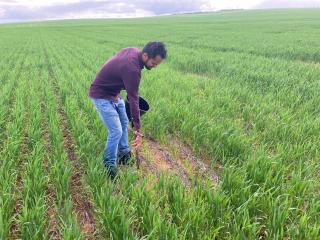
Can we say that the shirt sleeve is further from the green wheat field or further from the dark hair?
the green wheat field

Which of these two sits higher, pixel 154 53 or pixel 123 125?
pixel 154 53

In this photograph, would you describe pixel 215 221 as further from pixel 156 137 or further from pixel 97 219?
pixel 156 137

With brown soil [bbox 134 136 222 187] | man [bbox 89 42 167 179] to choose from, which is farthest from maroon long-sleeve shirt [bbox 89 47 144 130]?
brown soil [bbox 134 136 222 187]

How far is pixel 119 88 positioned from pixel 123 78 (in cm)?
42

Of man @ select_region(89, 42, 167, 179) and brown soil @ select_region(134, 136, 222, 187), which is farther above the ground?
man @ select_region(89, 42, 167, 179)

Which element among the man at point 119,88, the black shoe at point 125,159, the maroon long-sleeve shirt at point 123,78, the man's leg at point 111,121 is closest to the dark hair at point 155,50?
the man at point 119,88

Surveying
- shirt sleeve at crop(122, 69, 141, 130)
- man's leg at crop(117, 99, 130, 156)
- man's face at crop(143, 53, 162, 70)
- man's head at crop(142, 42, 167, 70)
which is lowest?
man's leg at crop(117, 99, 130, 156)

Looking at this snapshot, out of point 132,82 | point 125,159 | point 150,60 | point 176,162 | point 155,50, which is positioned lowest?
point 176,162

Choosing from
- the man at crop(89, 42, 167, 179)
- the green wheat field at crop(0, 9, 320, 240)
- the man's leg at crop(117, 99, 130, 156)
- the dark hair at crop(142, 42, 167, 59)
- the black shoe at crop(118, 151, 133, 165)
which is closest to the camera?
A: the green wheat field at crop(0, 9, 320, 240)

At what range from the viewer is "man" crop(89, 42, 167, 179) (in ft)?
12.3

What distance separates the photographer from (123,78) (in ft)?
12.6

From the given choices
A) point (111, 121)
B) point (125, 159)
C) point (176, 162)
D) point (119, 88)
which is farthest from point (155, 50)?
point (176, 162)

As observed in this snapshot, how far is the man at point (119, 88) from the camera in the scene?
3.75 m

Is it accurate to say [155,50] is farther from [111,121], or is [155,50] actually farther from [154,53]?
[111,121]
